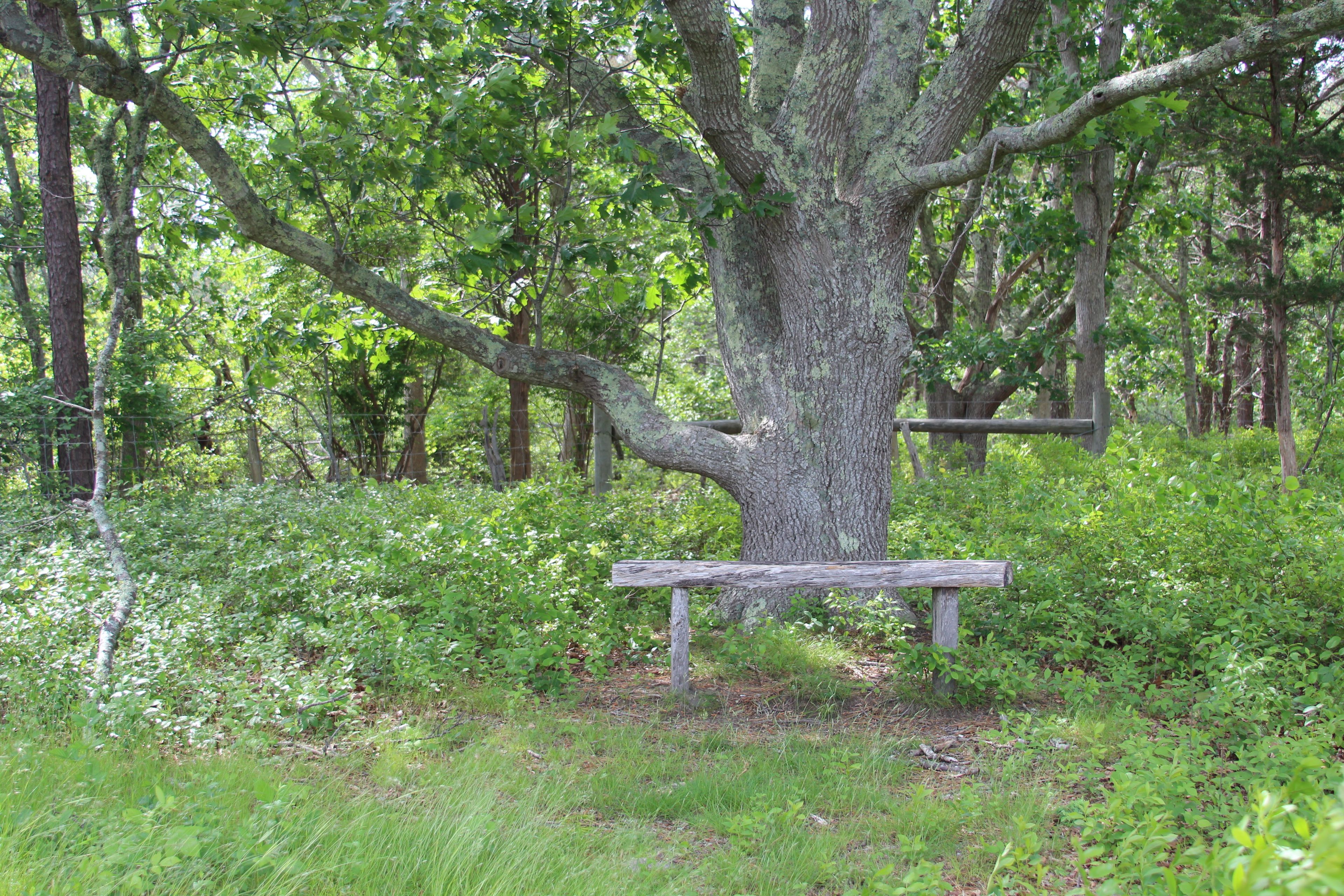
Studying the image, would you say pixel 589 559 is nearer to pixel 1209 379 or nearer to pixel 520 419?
pixel 520 419

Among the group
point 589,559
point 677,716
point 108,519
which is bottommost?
point 677,716

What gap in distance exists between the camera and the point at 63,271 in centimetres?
1000

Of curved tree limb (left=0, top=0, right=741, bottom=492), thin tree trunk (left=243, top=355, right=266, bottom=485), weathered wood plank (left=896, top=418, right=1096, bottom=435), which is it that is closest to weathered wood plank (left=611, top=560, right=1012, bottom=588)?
curved tree limb (left=0, top=0, right=741, bottom=492)

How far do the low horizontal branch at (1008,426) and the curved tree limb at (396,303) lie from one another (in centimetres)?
376

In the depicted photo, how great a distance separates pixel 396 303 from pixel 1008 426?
7.47 metres

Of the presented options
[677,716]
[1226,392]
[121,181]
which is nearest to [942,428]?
[677,716]

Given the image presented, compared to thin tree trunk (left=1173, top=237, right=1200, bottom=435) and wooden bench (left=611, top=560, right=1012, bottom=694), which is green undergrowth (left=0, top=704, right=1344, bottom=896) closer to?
wooden bench (left=611, top=560, right=1012, bottom=694)

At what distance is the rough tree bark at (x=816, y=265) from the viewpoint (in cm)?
574

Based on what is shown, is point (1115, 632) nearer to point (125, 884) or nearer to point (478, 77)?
point (125, 884)

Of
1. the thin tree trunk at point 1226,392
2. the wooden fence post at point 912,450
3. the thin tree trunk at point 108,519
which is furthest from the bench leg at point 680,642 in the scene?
the thin tree trunk at point 1226,392

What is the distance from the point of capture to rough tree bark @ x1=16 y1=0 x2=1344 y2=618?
5738 mm

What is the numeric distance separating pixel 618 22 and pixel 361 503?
15.7 ft

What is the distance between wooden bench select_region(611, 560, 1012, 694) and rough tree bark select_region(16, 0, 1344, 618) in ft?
3.10

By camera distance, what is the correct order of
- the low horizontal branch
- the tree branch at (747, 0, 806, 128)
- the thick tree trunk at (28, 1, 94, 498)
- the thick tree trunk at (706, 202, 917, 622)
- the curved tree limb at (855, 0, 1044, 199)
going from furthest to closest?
the low horizontal branch
the thick tree trunk at (28, 1, 94, 498)
the tree branch at (747, 0, 806, 128)
the thick tree trunk at (706, 202, 917, 622)
the curved tree limb at (855, 0, 1044, 199)
